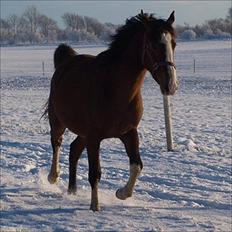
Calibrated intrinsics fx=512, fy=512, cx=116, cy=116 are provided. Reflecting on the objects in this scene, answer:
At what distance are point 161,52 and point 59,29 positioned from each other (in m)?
120

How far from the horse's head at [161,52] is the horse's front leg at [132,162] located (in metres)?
0.87

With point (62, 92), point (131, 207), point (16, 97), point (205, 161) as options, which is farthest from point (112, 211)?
point (16, 97)

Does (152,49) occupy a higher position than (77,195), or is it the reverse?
(152,49)

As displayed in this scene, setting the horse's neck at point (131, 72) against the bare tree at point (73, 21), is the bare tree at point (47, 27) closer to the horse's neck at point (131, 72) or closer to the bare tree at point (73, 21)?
the bare tree at point (73, 21)

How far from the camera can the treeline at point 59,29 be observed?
10119cm

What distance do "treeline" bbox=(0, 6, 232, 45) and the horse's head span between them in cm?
9315

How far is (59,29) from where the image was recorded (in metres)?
122

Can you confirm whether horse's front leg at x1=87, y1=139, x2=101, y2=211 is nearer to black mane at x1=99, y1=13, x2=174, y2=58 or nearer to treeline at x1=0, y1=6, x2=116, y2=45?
black mane at x1=99, y1=13, x2=174, y2=58

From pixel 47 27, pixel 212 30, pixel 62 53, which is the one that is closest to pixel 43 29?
pixel 47 27

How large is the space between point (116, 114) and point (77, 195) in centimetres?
144

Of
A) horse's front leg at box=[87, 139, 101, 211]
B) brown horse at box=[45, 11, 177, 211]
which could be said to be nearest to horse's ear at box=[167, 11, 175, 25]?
brown horse at box=[45, 11, 177, 211]

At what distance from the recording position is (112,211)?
5.23 m

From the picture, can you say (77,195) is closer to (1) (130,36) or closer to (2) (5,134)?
(1) (130,36)

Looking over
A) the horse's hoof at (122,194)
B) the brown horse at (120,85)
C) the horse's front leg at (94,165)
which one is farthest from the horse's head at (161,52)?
the horse's hoof at (122,194)
